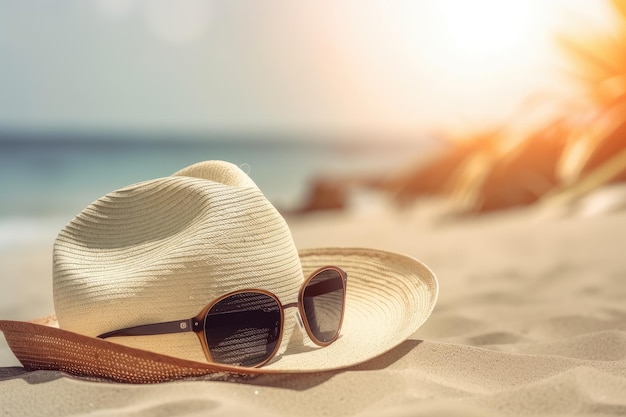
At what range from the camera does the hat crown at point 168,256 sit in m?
1.66

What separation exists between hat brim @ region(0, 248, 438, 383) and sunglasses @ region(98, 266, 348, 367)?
0.05 metres

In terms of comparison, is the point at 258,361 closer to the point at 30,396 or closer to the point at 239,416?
the point at 239,416

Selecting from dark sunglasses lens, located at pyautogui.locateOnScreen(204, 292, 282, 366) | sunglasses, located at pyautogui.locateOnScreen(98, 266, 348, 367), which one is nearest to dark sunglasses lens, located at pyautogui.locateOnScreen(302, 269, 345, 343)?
sunglasses, located at pyautogui.locateOnScreen(98, 266, 348, 367)

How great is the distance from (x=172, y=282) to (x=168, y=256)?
7 centimetres

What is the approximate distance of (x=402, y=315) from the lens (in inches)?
76.0

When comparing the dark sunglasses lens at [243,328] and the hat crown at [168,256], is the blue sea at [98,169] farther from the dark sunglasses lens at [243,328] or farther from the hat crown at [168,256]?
the dark sunglasses lens at [243,328]

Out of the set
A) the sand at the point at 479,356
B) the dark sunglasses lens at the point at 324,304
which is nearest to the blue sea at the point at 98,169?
the dark sunglasses lens at the point at 324,304

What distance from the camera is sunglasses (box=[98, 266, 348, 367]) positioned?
5.39ft

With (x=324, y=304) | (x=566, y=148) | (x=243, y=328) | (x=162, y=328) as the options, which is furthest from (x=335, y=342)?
(x=566, y=148)

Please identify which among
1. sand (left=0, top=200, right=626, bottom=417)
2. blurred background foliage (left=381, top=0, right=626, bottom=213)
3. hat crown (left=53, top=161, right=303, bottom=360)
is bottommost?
sand (left=0, top=200, right=626, bottom=417)

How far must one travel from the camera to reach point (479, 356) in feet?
6.12

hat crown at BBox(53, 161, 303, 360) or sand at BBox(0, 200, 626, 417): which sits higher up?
hat crown at BBox(53, 161, 303, 360)

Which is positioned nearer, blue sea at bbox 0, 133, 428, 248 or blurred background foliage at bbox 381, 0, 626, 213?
blurred background foliage at bbox 381, 0, 626, 213

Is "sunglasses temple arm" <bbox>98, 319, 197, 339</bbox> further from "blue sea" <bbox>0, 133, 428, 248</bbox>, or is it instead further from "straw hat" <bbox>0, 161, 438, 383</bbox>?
"blue sea" <bbox>0, 133, 428, 248</bbox>
